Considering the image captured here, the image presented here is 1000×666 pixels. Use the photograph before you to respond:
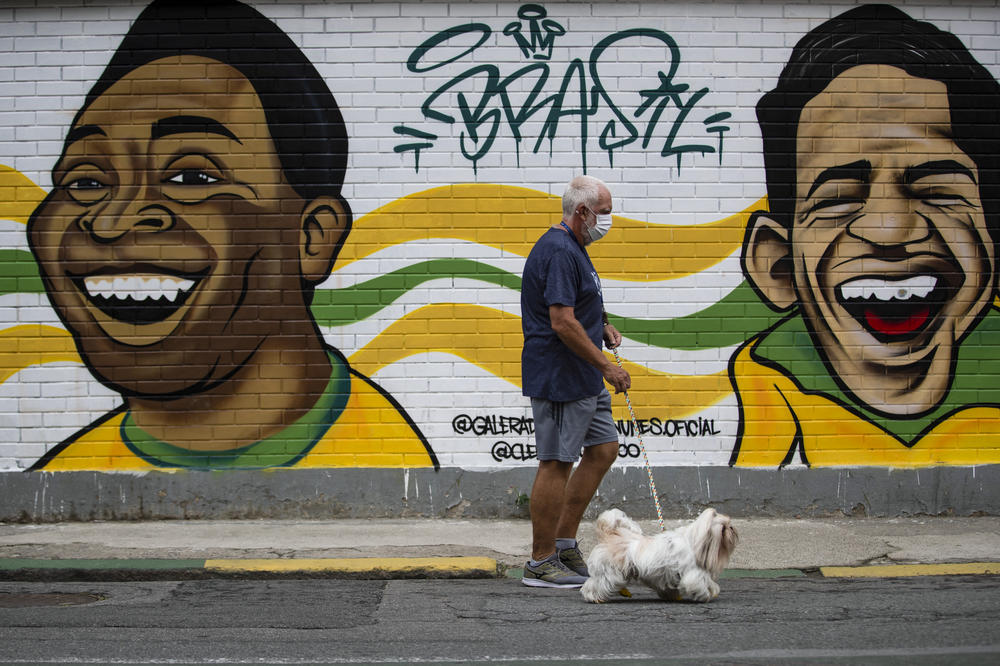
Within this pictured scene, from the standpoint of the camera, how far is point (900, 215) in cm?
718

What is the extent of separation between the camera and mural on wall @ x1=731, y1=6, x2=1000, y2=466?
7133mm

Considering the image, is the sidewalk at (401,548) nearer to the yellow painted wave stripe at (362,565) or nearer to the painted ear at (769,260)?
the yellow painted wave stripe at (362,565)

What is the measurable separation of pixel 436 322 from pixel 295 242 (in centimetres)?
111

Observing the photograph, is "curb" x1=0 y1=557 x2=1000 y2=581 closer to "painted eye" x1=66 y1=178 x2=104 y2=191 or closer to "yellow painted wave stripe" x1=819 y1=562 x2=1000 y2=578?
"yellow painted wave stripe" x1=819 y1=562 x2=1000 y2=578

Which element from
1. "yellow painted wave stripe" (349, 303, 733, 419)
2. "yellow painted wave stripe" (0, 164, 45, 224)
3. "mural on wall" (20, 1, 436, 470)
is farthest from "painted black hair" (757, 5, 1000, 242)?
"yellow painted wave stripe" (0, 164, 45, 224)

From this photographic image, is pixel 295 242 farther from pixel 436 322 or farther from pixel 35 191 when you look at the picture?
pixel 35 191

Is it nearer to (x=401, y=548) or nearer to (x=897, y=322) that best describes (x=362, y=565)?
(x=401, y=548)

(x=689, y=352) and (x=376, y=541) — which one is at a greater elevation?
(x=689, y=352)

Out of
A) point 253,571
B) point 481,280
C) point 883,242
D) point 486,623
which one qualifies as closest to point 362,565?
point 253,571

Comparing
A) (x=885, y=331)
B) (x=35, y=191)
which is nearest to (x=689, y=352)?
(x=885, y=331)

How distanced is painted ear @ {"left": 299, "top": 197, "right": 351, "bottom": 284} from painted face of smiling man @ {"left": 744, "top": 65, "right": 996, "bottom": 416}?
2.82 meters

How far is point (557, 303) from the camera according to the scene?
204 inches

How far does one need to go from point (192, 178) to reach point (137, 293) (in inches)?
34.2

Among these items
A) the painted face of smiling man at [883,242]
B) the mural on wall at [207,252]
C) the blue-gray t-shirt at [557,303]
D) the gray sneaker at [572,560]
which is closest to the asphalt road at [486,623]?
the gray sneaker at [572,560]
